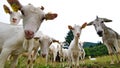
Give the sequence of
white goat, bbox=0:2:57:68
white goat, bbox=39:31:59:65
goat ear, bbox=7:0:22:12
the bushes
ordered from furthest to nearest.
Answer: the bushes → white goat, bbox=39:31:59:65 → goat ear, bbox=7:0:22:12 → white goat, bbox=0:2:57:68

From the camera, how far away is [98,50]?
43.8 metres

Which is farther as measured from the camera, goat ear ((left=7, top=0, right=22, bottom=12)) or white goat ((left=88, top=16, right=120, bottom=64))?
white goat ((left=88, top=16, right=120, bottom=64))

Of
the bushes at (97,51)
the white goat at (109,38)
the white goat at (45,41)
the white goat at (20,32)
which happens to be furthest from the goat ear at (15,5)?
the bushes at (97,51)

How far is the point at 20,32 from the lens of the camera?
28.6 ft

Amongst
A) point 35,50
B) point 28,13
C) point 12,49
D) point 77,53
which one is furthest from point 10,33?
point 77,53

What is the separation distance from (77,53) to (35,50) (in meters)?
2.91

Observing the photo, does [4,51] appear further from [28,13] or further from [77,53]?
[77,53]

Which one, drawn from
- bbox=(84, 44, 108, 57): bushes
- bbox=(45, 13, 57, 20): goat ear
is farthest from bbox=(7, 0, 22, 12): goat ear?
bbox=(84, 44, 108, 57): bushes

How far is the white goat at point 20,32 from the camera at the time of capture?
681 centimetres

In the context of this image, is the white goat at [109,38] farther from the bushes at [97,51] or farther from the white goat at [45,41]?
the bushes at [97,51]

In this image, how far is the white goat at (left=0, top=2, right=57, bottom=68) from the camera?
6.81m

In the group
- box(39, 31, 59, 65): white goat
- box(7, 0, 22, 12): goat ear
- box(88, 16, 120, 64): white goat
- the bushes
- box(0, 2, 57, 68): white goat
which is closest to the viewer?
box(0, 2, 57, 68): white goat

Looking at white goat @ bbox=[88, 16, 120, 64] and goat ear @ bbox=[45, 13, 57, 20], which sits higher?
white goat @ bbox=[88, 16, 120, 64]

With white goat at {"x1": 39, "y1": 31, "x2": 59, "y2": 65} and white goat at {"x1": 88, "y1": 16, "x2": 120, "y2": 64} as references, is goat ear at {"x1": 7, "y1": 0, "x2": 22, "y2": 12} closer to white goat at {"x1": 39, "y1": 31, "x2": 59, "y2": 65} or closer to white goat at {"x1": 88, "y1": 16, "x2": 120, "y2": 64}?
white goat at {"x1": 39, "y1": 31, "x2": 59, "y2": 65}
